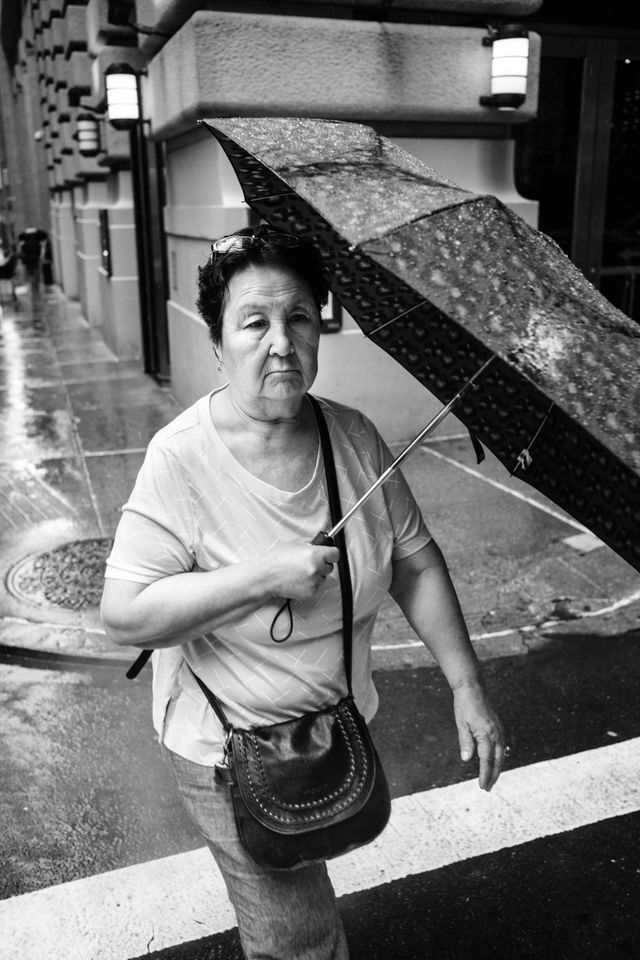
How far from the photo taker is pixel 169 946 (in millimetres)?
2982

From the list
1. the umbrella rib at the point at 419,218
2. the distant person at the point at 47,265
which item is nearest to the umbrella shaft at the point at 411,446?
the umbrella rib at the point at 419,218

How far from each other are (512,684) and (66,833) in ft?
7.45

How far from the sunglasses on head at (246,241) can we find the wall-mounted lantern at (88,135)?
1448 cm

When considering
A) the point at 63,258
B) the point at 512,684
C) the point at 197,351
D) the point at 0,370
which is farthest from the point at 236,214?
the point at 63,258

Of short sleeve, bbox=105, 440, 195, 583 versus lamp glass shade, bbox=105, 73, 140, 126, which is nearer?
short sleeve, bbox=105, 440, 195, 583

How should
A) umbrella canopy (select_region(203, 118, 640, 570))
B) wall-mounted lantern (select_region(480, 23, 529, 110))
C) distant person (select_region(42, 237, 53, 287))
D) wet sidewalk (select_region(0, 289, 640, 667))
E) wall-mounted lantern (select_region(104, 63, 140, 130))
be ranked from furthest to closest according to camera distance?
distant person (select_region(42, 237, 53, 287)) < wall-mounted lantern (select_region(104, 63, 140, 130)) < wall-mounted lantern (select_region(480, 23, 529, 110)) < wet sidewalk (select_region(0, 289, 640, 667)) < umbrella canopy (select_region(203, 118, 640, 570))

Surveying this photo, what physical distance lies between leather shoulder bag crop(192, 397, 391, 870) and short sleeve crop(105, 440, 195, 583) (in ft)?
1.07

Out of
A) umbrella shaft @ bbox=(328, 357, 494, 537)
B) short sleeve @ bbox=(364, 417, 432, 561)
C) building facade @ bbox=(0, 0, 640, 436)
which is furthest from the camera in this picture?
building facade @ bbox=(0, 0, 640, 436)

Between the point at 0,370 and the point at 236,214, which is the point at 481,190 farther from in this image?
the point at 0,370

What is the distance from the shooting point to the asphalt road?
3.04 m

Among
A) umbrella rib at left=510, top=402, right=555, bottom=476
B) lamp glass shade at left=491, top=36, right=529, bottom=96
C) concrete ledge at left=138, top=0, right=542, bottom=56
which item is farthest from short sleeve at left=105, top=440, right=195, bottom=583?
lamp glass shade at left=491, top=36, right=529, bottom=96

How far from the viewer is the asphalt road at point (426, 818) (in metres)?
3.04

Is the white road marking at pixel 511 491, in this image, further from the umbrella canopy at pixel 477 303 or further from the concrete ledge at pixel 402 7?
the umbrella canopy at pixel 477 303

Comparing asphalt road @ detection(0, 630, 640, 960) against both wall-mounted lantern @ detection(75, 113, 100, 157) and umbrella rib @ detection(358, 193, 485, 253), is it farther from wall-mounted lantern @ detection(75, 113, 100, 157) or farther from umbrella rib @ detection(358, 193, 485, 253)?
wall-mounted lantern @ detection(75, 113, 100, 157)
